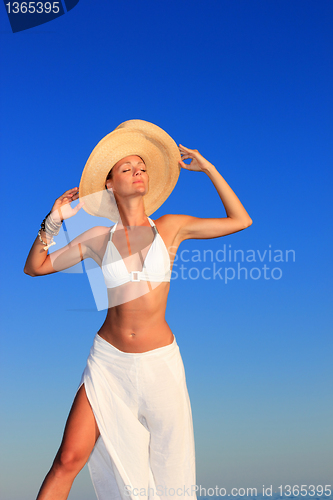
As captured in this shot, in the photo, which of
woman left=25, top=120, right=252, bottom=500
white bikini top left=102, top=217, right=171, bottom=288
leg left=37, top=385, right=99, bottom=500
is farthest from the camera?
white bikini top left=102, top=217, right=171, bottom=288

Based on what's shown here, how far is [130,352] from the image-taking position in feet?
12.3

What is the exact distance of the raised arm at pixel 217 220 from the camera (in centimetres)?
407

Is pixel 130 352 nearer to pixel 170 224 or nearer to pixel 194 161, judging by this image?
pixel 170 224

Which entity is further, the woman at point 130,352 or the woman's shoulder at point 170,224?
the woman's shoulder at point 170,224

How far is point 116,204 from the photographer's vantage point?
14.2ft

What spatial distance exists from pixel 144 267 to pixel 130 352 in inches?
26.1

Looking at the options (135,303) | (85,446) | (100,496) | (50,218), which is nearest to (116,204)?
(50,218)

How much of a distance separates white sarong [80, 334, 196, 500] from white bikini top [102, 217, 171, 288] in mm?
542

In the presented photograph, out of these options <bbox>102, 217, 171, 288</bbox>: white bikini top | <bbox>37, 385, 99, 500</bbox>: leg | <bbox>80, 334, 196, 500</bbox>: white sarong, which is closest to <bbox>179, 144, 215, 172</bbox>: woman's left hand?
<bbox>102, 217, 171, 288</bbox>: white bikini top

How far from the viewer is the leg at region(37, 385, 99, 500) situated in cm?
340

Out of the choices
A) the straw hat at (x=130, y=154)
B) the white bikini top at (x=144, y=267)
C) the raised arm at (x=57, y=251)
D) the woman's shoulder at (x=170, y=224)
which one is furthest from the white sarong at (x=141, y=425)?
the straw hat at (x=130, y=154)

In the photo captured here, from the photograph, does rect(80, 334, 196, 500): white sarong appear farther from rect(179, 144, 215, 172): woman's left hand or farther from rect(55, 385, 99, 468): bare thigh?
rect(179, 144, 215, 172): woman's left hand

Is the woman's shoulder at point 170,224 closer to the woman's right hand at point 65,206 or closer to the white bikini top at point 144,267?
the white bikini top at point 144,267

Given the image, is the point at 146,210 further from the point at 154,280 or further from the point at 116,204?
the point at 154,280
